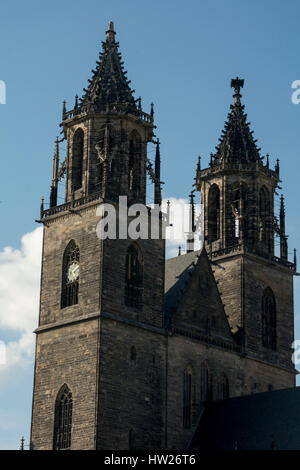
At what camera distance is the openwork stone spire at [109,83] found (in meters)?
52.7

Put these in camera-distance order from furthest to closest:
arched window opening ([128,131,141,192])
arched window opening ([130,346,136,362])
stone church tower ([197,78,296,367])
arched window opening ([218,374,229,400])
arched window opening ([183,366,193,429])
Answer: stone church tower ([197,78,296,367]) → arched window opening ([218,374,229,400]) → arched window opening ([128,131,141,192]) → arched window opening ([183,366,193,429]) → arched window opening ([130,346,136,362])

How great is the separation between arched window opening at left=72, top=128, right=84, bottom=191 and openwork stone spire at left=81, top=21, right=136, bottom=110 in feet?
5.52

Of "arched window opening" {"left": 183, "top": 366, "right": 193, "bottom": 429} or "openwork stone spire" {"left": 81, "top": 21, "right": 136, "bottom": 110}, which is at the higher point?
"openwork stone spire" {"left": 81, "top": 21, "right": 136, "bottom": 110}

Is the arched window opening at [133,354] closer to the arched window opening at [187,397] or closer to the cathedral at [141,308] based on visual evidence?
the cathedral at [141,308]

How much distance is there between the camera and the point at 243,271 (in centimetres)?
5653

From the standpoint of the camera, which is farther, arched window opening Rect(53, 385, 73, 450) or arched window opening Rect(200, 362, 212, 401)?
arched window opening Rect(200, 362, 212, 401)

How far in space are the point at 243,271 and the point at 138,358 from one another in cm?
1045

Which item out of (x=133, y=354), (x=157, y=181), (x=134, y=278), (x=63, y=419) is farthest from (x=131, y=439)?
(x=157, y=181)

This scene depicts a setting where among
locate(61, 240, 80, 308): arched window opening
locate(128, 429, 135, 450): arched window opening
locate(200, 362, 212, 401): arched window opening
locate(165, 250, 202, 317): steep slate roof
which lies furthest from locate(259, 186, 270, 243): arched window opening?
locate(128, 429, 135, 450): arched window opening

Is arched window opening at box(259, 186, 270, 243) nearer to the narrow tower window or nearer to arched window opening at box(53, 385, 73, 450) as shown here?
the narrow tower window

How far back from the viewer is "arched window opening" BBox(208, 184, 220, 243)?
59469mm

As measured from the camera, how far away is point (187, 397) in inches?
2016

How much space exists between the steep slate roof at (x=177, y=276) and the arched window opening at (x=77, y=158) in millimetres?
7393
